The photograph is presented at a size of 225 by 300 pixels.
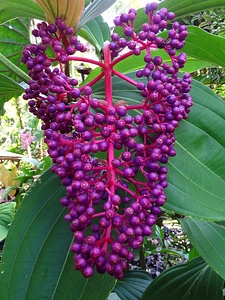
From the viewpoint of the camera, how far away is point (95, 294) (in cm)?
50

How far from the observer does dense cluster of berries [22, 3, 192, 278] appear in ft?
1.20

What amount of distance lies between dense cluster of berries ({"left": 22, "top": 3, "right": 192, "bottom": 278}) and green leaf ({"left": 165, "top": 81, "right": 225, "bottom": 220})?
0.03 m

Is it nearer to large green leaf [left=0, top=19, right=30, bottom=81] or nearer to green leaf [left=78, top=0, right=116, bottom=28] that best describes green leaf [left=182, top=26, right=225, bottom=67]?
green leaf [left=78, top=0, right=116, bottom=28]

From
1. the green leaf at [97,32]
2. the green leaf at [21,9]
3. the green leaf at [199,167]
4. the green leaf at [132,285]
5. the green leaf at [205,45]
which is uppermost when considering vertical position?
the green leaf at [21,9]

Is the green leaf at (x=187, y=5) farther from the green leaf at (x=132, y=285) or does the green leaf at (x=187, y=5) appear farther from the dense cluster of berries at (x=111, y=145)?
the green leaf at (x=132, y=285)

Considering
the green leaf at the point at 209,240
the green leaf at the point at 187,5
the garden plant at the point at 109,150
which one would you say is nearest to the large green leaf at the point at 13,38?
the garden plant at the point at 109,150

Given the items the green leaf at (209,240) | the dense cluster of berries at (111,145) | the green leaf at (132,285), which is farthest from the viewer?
the green leaf at (132,285)

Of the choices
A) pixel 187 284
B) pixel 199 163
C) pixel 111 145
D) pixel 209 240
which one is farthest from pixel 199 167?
pixel 187 284

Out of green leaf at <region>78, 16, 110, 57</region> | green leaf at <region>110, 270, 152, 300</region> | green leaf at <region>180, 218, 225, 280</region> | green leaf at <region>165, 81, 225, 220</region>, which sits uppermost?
green leaf at <region>78, 16, 110, 57</region>

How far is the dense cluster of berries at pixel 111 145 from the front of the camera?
1.20 ft

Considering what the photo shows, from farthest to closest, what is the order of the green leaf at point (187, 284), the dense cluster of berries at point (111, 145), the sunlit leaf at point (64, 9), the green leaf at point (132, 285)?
the green leaf at point (132, 285)
the green leaf at point (187, 284)
the sunlit leaf at point (64, 9)
the dense cluster of berries at point (111, 145)

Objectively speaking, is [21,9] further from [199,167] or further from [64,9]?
[199,167]

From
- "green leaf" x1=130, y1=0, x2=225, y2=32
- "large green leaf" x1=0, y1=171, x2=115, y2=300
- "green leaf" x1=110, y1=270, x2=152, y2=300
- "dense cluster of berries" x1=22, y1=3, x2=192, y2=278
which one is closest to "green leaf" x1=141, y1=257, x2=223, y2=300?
"green leaf" x1=110, y1=270, x2=152, y2=300

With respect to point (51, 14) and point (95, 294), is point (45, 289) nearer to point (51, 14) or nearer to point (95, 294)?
point (95, 294)
